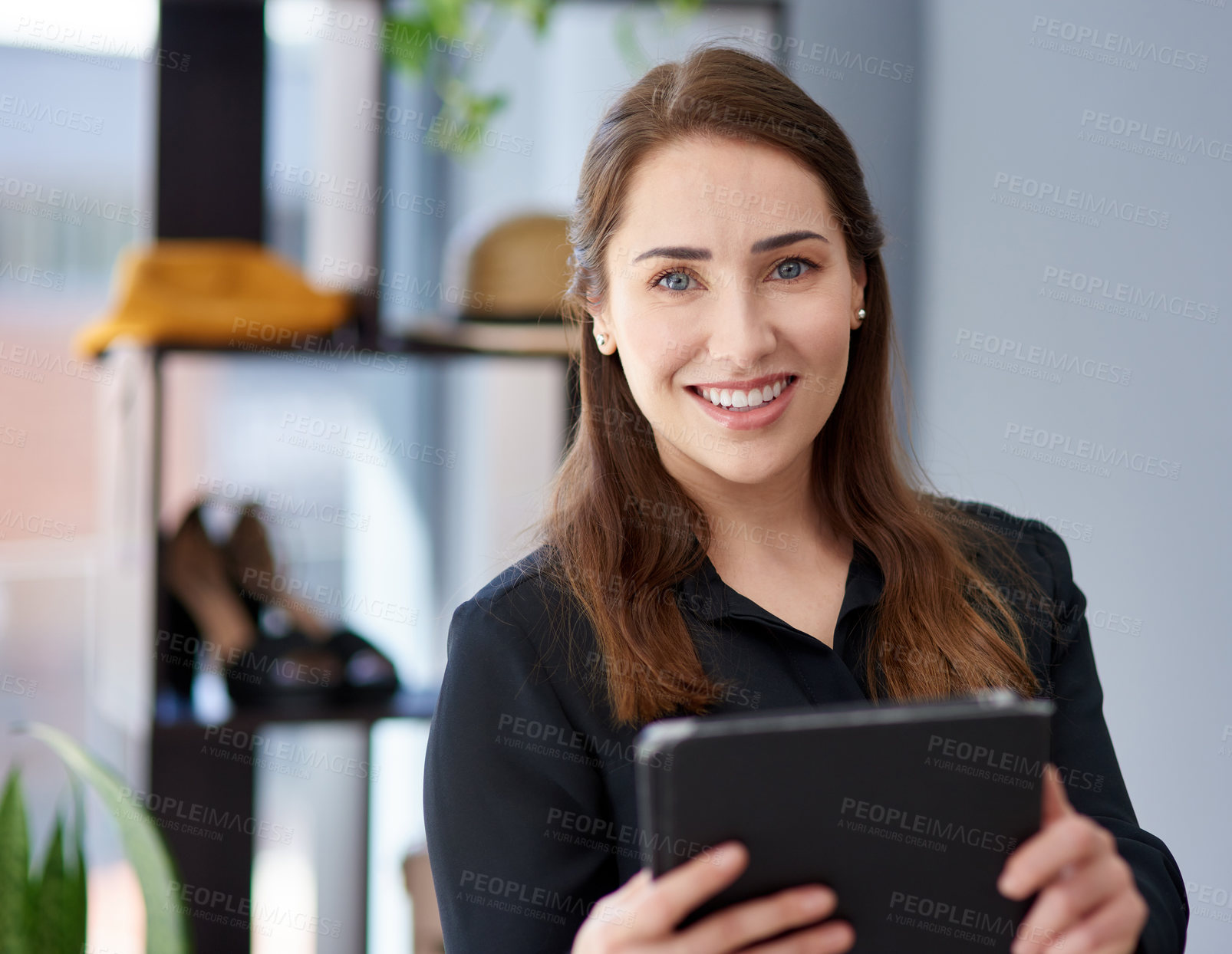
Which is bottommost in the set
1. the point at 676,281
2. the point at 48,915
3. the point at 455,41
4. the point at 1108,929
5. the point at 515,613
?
the point at 48,915

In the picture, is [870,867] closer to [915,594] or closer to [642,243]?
[915,594]

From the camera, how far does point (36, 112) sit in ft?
7.98

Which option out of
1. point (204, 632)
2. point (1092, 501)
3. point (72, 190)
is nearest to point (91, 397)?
point (72, 190)

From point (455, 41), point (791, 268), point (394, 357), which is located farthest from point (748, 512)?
point (455, 41)

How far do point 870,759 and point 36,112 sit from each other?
2395 mm

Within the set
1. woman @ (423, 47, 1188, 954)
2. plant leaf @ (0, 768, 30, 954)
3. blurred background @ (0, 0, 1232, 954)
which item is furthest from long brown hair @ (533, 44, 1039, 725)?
plant leaf @ (0, 768, 30, 954)

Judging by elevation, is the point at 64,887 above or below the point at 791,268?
below

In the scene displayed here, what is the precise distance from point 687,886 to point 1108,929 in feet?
1.01

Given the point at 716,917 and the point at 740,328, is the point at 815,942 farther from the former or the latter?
the point at 740,328

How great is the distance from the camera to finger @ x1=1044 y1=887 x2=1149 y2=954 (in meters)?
0.77

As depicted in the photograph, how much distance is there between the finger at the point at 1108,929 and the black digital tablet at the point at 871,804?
0.15 feet

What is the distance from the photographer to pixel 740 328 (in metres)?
0.99

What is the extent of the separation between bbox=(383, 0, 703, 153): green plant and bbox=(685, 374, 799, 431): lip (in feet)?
3.80

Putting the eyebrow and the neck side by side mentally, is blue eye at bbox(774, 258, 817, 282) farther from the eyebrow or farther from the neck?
the neck
